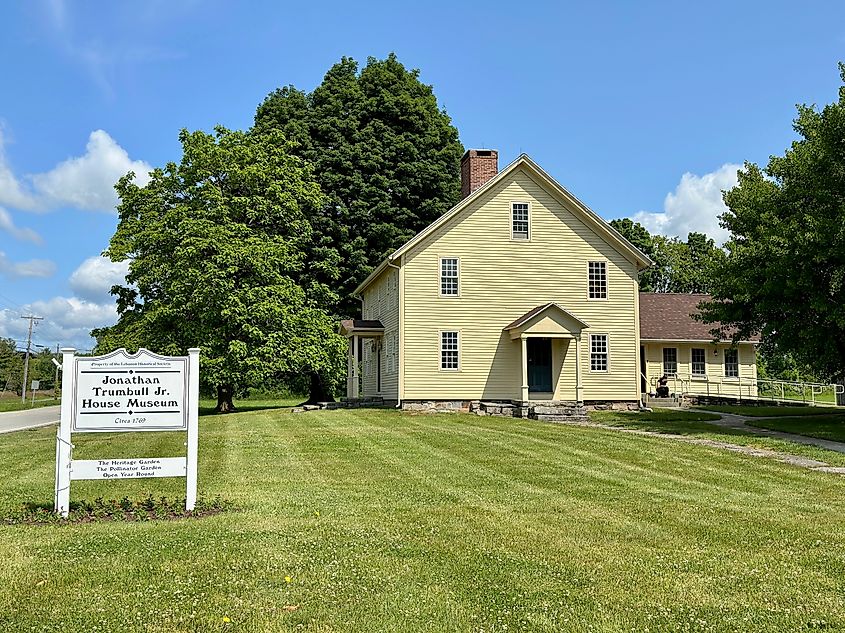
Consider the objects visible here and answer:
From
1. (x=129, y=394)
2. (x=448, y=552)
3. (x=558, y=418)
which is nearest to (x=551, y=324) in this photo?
(x=558, y=418)

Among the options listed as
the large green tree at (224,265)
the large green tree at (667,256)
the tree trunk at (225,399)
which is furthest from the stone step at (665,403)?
the large green tree at (667,256)

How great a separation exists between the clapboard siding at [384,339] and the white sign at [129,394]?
18.4 metres

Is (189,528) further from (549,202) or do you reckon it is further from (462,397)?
(549,202)

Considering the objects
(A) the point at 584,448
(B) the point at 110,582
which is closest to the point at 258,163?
(A) the point at 584,448

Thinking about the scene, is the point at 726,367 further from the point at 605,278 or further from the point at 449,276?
the point at 449,276

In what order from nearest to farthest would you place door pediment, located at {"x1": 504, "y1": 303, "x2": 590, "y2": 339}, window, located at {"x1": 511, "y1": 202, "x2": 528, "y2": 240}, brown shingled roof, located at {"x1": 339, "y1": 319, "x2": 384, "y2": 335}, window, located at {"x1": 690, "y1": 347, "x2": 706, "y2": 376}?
1. door pediment, located at {"x1": 504, "y1": 303, "x2": 590, "y2": 339}
2. window, located at {"x1": 511, "y1": 202, "x2": 528, "y2": 240}
3. brown shingled roof, located at {"x1": 339, "y1": 319, "x2": 384, "y2": 335}
4. window, located at {"x1": 690, "y1": 347, "x2": 706, "y2": 376}

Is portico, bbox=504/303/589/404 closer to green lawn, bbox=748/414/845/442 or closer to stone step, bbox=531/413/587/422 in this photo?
stone step, bbox=531/413/587/422

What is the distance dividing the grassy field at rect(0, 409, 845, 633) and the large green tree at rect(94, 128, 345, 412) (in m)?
14.6

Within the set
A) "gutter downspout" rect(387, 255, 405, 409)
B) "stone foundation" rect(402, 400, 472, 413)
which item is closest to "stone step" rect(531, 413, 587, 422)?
"stone foundation" rect(402, 400, 472, 413)

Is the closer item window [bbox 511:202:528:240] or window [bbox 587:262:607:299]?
window [bbox 511:202:528:240]

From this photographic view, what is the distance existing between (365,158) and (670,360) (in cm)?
1647

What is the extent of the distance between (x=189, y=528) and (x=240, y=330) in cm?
2075

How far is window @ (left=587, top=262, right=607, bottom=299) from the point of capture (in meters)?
27.9

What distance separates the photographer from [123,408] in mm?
8758
